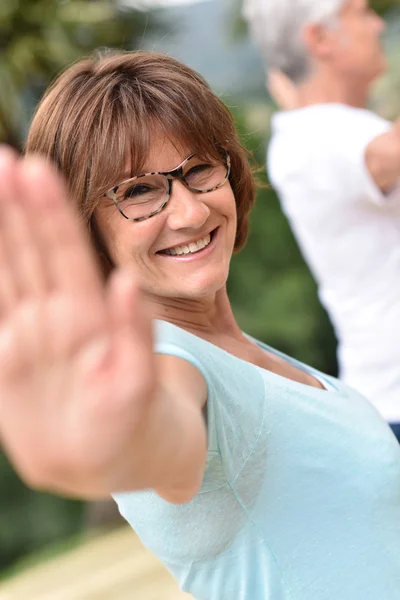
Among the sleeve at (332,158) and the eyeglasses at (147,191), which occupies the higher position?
the eyeglasses at (147,191)

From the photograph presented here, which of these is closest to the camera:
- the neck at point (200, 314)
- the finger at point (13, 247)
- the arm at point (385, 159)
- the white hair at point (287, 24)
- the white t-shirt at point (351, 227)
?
the finger at point (13, 247)

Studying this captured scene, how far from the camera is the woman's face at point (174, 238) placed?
123 centimetres

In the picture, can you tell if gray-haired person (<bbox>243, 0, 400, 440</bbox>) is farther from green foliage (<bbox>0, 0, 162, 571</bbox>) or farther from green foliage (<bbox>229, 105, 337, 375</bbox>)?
green foliage (<bbox>0, 0, 162, 571</bbox>)

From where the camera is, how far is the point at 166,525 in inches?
43.4

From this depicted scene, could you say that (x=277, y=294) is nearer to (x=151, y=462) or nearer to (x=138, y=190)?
(x=138, y=190)

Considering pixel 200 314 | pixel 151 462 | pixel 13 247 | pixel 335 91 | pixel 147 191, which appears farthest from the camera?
pixel 335 91

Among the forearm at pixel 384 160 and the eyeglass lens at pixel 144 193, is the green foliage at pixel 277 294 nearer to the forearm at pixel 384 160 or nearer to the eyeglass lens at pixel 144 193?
the forearm at pixel 384 160

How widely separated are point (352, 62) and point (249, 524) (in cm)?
151

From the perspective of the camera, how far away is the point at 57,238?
0.70 metres

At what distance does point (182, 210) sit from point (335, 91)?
1160mm

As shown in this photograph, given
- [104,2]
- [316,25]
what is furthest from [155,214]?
[104,2]

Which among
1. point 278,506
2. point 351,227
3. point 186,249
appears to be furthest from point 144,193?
point 351,227

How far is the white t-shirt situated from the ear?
0.22 meters

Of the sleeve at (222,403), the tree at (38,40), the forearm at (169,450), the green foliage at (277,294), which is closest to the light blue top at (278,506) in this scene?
the sleeve at (222,403)
